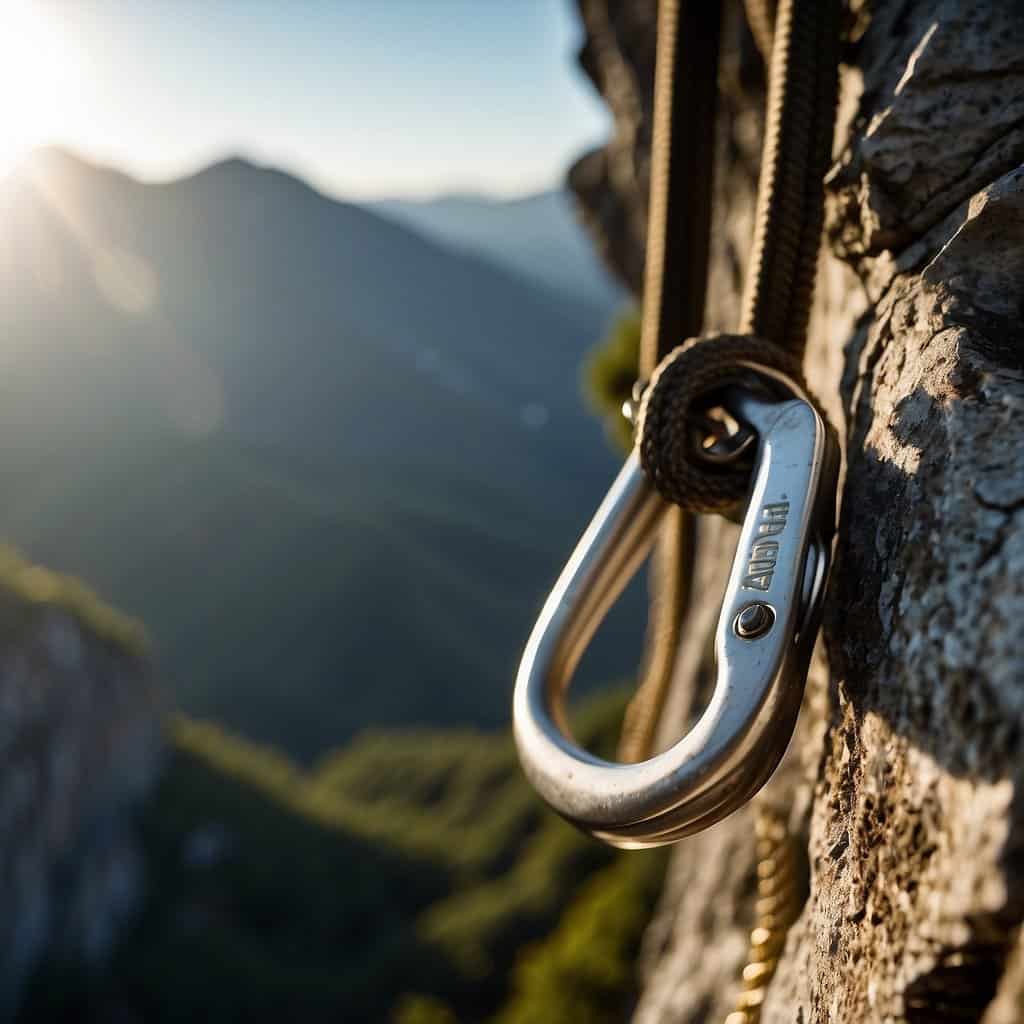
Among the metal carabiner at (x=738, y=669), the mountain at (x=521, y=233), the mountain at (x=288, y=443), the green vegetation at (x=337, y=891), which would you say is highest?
the metal carabiner at (x=738, y=669)

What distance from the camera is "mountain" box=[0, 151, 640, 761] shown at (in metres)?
49.9

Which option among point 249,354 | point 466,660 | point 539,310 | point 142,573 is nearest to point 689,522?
point 466,660

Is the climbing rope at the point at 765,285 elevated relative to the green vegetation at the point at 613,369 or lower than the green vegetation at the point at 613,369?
elevated

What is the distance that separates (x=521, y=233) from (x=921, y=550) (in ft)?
447

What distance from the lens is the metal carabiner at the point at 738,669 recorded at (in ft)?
2.07

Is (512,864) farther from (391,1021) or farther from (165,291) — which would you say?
(165,291)

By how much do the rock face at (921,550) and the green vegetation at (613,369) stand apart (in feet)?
12.7

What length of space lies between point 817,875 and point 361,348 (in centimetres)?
7356

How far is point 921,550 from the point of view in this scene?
0.64m

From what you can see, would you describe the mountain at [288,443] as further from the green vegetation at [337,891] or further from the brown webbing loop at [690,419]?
the brown webbing loop at [690,419]

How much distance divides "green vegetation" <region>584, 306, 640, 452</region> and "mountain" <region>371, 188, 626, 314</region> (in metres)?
87.0

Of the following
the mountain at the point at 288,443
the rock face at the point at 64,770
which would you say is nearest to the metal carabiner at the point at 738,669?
the rock face at the point at 64,770

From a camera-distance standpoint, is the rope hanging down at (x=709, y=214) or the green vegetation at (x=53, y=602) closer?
the rope hanging down at (x=709, y=214)

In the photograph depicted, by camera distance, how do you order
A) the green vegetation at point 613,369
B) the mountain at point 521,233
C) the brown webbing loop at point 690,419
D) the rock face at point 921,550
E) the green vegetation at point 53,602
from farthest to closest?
the mountain at point 521,233, the green vegetation at point 53,602, the green vegetation at point 613,369, the brown webbing loop at point 690,419, the rock face at point 921,550
